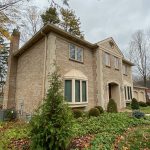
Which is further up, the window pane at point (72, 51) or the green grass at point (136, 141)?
the window pane at point (72, 51)

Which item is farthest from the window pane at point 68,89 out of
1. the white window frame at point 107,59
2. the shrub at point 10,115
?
the white window frame at point 107,59

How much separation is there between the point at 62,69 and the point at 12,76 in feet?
19.0

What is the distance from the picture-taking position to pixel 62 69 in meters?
12.1

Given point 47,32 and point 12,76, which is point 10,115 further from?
point 47,32

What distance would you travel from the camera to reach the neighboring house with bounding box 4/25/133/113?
12117mm

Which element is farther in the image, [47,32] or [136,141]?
[47,32]

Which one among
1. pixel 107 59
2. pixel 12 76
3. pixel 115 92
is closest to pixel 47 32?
pixel 12 76

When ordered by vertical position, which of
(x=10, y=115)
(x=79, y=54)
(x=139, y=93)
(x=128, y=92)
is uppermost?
(x=79, y=54)

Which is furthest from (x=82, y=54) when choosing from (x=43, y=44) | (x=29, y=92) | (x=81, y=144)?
(x=81, y=144)

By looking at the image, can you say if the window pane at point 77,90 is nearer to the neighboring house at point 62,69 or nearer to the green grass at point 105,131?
the neighboring house at point 62,69

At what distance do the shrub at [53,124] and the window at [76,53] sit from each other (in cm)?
840

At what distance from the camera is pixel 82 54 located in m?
14.3

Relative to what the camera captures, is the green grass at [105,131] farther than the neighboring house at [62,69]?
No

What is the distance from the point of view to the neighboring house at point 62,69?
12117 millimetres
